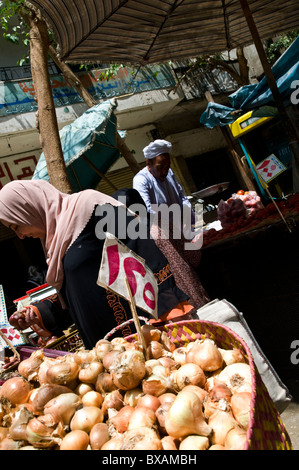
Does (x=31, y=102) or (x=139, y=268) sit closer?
(x=139, y=268)

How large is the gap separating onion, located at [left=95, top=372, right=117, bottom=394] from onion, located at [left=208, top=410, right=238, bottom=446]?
43 centimetres

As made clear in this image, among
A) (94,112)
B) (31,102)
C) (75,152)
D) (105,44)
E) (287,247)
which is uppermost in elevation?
(31,102)

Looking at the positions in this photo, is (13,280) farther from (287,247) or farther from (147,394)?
(147,394)

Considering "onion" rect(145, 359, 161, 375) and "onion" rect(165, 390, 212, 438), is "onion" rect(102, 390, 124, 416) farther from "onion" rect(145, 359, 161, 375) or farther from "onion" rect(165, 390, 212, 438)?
"onion" rect(165, 390, 212, 438)

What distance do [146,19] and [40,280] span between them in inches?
189

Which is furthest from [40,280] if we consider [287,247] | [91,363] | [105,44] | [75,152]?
[91,363]

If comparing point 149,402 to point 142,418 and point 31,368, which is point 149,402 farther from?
point 31,368

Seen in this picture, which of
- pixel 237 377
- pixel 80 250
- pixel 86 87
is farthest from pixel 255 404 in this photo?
pixel 86 87

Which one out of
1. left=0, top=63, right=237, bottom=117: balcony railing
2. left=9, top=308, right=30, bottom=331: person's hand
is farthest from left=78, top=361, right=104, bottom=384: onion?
left=0, top=63, right=237, bottom=117: balcony railing

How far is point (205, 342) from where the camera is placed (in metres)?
1.24

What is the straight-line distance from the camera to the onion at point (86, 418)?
1122mm

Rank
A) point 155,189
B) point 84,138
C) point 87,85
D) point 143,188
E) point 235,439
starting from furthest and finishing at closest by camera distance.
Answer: point 87,85 < point 84,138 < point 155,189 < point 143,188 < point 235,439

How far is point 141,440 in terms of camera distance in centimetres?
92

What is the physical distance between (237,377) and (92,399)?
53 centimetres
